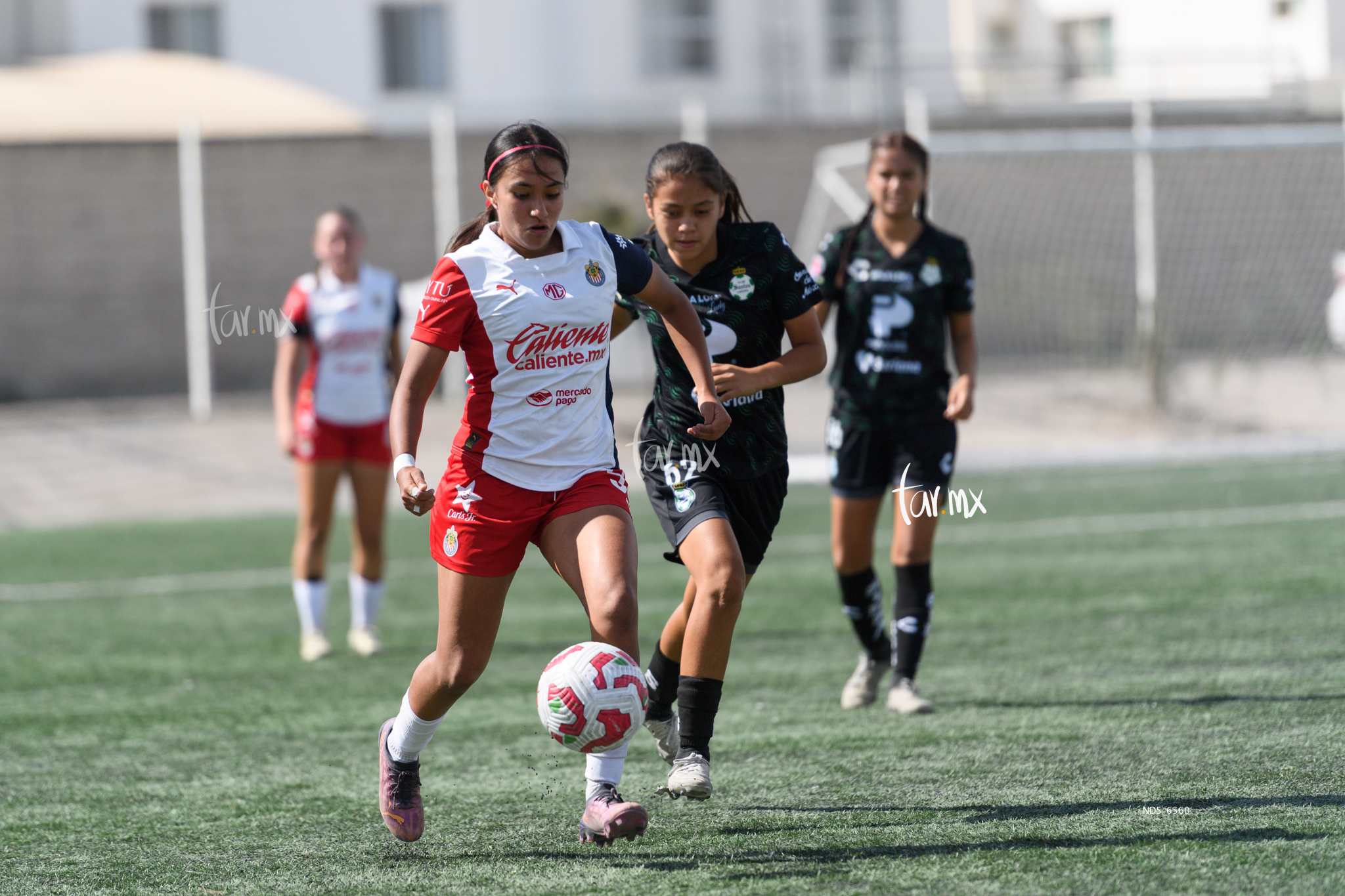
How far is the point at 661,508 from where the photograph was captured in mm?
4613

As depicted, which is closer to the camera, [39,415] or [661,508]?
[661,508]

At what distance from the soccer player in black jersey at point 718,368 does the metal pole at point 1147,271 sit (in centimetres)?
938

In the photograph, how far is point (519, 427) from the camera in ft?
13.1

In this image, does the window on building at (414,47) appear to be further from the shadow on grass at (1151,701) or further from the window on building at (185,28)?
the shadow on grass at (1151,701)

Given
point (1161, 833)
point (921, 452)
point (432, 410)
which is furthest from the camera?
point (432, 410)

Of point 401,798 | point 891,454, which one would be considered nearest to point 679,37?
point 891,454

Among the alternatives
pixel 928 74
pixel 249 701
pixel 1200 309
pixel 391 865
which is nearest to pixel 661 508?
pixel 391 865

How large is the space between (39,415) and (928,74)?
51.7ft

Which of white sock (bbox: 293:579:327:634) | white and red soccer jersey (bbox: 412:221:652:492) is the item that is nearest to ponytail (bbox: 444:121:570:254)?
white and red soccer jersey (bbox: 412:221:652:492)

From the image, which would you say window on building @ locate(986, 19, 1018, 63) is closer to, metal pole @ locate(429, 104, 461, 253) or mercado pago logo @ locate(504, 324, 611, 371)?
metal pole @ locate(429, 104, 461, 253)

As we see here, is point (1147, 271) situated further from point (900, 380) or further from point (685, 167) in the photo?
point (685, 167)

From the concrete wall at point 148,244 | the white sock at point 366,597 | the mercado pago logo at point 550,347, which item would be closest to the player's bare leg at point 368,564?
the white sock at point 366,597

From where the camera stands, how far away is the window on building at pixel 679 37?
2955cm

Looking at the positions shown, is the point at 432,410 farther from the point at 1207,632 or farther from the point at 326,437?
the point at 1207,632
